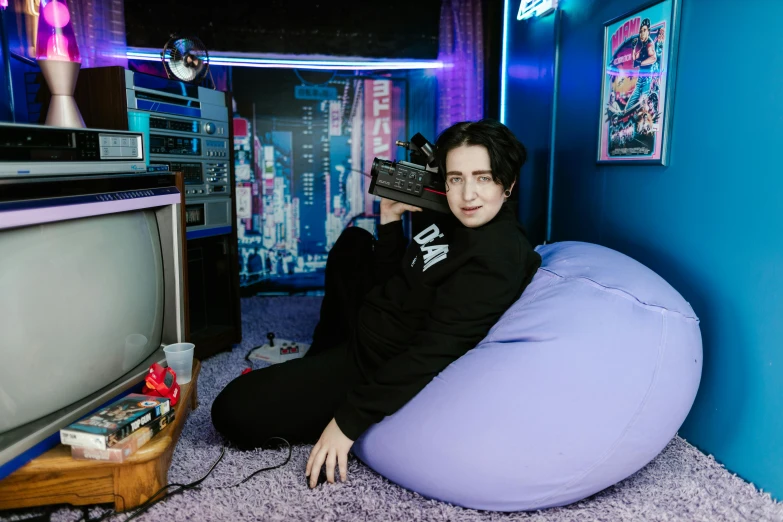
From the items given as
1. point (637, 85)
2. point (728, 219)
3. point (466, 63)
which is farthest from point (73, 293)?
point (466, 63)

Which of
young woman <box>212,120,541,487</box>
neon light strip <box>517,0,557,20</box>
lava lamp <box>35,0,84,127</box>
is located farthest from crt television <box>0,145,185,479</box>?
neon light strip <box>517,0,557,20</box>

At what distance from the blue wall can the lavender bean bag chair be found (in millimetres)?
187

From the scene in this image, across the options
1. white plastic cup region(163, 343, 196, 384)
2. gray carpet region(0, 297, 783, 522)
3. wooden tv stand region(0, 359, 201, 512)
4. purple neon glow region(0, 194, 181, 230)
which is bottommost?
gray carpet region(0, 297, 783, 522)

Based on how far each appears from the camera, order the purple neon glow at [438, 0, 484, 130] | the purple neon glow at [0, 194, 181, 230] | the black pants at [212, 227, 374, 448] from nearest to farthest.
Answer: the purple neon glow at [0, 194, 181, 230] → the black pants at [212, 227, 374, 448] → the purple neon glow at [438, 0, 484, 130]

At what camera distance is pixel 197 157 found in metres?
2.39

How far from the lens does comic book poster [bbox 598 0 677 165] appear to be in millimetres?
1672

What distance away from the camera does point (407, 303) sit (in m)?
1.48

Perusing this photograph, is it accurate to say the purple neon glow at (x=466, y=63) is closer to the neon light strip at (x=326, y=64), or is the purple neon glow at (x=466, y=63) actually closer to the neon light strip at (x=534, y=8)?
the neon light strip at (x=326, y=64)

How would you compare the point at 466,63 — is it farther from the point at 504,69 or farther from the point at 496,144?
the point at 496,144

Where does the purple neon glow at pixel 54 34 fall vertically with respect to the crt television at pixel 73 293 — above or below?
above

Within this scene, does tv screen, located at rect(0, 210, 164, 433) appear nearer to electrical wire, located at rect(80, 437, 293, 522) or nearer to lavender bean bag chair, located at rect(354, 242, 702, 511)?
electrical wire, located at rect(80, 437, 293, 522)

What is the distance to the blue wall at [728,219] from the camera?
1.33m

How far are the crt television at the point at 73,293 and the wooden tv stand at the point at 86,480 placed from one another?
5 cm

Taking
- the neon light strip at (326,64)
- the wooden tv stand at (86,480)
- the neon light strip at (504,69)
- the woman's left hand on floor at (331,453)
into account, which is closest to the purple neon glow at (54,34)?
the wooden tv stand at (86,480)
